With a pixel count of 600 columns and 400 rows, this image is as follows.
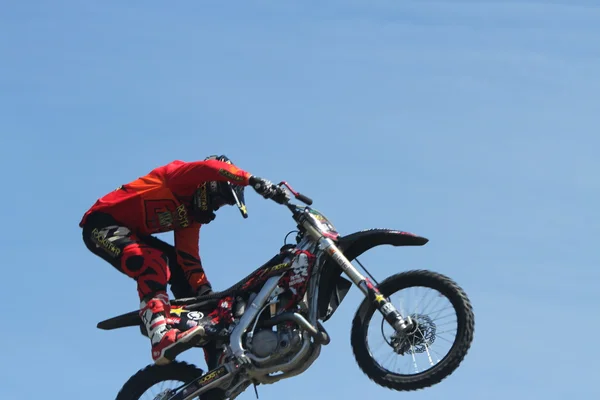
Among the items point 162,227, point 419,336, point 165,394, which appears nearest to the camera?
point 419,336

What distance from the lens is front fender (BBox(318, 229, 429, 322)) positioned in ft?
45.3

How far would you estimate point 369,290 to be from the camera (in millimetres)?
13602

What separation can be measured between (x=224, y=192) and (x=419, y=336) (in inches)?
108

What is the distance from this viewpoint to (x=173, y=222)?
14758 mm

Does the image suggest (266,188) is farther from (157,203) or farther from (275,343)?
(275,343)

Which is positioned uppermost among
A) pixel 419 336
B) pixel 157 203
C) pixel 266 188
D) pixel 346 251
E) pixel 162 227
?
pixel 157 203

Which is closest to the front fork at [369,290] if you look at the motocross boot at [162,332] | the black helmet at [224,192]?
the black helmet at [224,192]

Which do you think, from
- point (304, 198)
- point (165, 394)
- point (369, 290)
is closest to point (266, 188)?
point (304, 198)

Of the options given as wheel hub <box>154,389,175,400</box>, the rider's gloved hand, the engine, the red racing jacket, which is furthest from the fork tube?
wheel hub <box>154,389,175,400</box>

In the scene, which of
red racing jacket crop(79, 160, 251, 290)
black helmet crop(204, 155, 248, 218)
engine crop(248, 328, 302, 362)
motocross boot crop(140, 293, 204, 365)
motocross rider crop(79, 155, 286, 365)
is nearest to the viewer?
engine crop(248, 328, 302, 362)

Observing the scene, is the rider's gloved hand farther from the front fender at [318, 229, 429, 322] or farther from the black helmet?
the front fender at [318, 229, 429, 322]

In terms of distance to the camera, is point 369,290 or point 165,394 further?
point 165,394

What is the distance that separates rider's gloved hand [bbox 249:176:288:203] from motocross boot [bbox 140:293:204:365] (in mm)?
1562

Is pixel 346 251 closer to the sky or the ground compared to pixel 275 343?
closer to the sky
